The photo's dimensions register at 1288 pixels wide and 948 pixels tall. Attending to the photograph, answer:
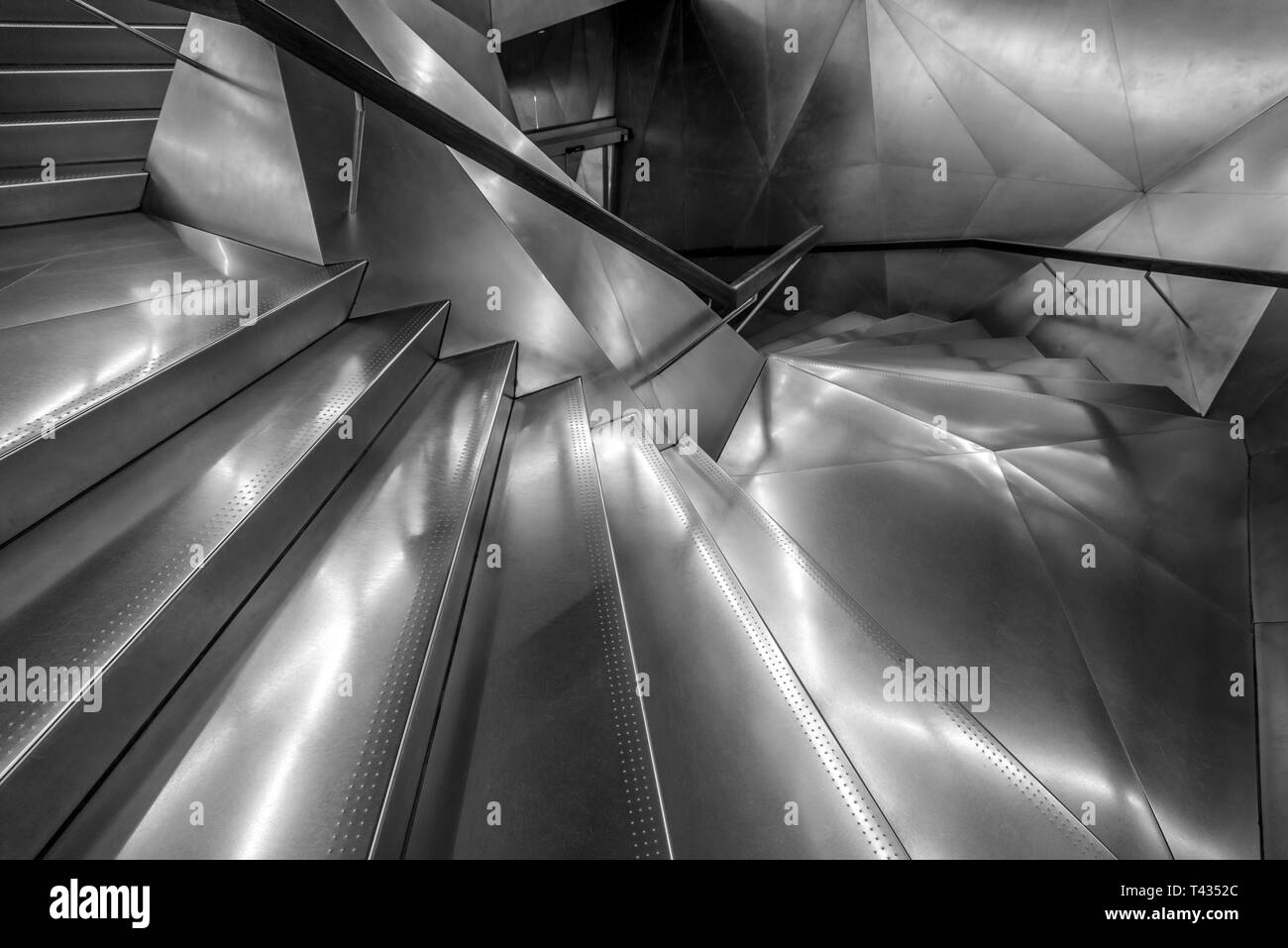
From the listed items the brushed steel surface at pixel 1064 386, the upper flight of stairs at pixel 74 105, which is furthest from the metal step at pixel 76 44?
the brushed steel surface at pixel 1064 386

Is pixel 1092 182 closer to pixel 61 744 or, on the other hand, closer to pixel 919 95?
pixel 919 95

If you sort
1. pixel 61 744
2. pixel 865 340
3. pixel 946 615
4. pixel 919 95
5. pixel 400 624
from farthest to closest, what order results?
1. pixel 919 95
2. pixel 865 340
3. pixel 946 615
4. pixel 400 624
5. pixel 61 744

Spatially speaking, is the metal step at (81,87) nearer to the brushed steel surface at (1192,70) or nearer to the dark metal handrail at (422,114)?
the dark metal handrail at (422,114)

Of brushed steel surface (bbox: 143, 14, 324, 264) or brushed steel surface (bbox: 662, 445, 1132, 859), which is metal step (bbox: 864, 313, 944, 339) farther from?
brushed steel surface (bbox: 143, 14, 324, 264)

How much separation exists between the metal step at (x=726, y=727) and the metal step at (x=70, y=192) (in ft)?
8.80

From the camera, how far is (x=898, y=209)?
594cm

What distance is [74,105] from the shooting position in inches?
115

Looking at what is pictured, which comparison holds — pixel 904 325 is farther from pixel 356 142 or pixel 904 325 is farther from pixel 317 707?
Result: pixel 317 707

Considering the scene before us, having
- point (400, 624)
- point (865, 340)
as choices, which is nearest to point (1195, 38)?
point (865, 340)

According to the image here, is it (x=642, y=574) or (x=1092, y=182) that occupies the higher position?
(x=1092, y=182)

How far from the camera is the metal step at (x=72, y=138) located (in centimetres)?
244

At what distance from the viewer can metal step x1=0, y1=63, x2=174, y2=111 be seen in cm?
271

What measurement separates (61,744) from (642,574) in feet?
4.12

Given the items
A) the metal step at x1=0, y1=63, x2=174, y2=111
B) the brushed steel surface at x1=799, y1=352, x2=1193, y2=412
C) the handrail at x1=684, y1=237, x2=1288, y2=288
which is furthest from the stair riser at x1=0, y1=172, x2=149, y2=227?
the handrail at x1=684, y1=237, x2=1288, y2=288
